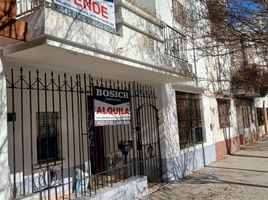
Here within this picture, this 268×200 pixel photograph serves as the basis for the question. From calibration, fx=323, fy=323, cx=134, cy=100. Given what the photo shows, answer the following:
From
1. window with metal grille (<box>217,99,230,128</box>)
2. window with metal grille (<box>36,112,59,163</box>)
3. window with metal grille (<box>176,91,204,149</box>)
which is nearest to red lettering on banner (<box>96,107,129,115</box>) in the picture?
window with metal grille (<box>36,112,59,163</box>)

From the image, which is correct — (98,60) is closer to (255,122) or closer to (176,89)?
(176,89)

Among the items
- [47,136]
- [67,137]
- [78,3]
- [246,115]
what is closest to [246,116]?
[246,115]

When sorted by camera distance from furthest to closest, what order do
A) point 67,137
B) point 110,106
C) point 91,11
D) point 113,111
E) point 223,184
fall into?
1. point 223,184
2. point 113,111
3. point 110,106
4. point 67,137
5. point 91,11

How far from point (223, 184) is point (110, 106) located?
13.8 ft

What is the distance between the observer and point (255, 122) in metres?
25.2

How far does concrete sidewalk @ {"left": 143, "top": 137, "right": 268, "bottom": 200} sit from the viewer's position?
8.23 meters

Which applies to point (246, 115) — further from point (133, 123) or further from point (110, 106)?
point (110, 106)

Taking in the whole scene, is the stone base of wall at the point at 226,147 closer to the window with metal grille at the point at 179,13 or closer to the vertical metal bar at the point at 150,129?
the vertical metal bar at the point at 150,129

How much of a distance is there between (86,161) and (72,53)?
13.2 feet

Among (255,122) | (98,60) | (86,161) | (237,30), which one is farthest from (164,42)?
(255,122)

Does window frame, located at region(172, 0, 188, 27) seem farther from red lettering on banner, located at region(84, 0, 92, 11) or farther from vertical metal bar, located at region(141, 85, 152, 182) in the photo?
red lettering on banner, located at region(84, 0, 92, 11)

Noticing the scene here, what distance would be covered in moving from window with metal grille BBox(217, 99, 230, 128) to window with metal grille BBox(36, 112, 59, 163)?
10144mm

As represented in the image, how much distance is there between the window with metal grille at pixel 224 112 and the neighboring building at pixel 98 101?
2.76 meters

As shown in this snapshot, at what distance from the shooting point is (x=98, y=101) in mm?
7594
